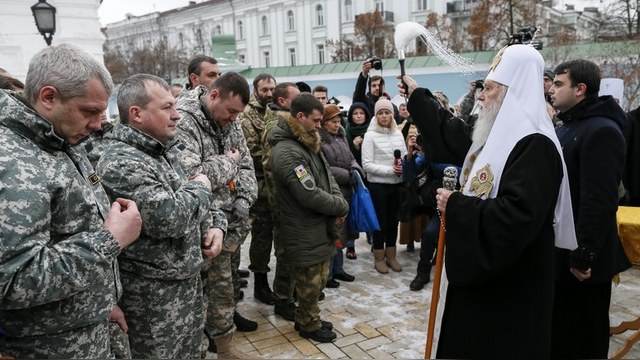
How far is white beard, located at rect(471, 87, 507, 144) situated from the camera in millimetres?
2361

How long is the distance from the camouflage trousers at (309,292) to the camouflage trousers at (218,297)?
0.66 metres

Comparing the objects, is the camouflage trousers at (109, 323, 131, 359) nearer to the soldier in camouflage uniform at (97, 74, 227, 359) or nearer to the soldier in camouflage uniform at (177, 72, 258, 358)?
the soldier in camouflage uniform at (97, 74, 227, 359)

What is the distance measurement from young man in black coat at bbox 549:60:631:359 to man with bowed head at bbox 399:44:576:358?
651 mm

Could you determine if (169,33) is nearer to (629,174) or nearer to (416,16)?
(416,16)

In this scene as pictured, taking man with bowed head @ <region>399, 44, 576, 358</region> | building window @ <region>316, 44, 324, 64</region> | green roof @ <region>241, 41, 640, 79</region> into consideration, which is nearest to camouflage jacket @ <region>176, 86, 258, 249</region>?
man with bowed head @ <region>399, 44, 576, 358</region>

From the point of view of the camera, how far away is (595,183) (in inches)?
114

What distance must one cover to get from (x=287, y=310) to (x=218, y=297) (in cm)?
110

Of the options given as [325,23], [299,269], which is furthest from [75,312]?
[325,23]

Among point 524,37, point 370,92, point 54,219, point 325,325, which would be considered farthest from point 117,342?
point 370,92

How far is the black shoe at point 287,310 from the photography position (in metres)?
4.32

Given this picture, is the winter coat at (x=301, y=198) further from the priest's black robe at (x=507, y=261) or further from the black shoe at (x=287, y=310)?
the priest's black robe at (x=507, y=261)

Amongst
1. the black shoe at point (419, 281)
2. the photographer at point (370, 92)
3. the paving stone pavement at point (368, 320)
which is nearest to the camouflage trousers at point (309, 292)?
the paving stone pavement at point (368, 320)

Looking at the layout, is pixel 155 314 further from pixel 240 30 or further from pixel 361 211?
pixel 240 30

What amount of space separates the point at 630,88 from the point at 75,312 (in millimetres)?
16229
